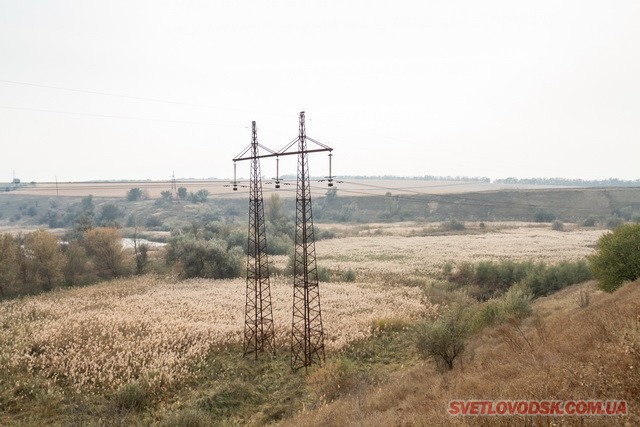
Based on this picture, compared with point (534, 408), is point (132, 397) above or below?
below

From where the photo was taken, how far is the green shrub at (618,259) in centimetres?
2402

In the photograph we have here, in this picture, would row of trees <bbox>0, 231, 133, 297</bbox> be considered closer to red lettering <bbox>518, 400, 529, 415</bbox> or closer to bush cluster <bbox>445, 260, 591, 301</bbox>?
bush cluster <bbox>445, 260, 591, 301</bbox>

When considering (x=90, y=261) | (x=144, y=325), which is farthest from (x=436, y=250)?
(x=90, y=261)

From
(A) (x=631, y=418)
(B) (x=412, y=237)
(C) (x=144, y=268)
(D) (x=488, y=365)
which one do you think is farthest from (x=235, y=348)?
(B) (x=412, y=237)

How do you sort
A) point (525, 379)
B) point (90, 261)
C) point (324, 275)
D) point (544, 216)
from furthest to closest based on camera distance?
point (544, 216), point (90, 261), point (324, 275), point (525, 379)

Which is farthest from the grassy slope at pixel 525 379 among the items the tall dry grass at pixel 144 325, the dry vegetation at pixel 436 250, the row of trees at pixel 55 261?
the row of trees at pixel 55 261

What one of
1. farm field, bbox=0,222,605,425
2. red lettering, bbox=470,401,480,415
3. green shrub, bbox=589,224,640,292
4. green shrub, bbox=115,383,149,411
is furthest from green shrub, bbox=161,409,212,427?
green shrub, bbox=589,224,640,292

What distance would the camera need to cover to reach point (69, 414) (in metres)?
18.1

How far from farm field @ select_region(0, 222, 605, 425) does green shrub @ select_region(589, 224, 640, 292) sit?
43.3 feet

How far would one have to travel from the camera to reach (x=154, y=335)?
91.0 ft

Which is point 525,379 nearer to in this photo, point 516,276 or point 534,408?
point 534,408

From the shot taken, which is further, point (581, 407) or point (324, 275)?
point (324, 275)

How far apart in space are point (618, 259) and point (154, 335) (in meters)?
30.5

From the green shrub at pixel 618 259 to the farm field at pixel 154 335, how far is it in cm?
1319
